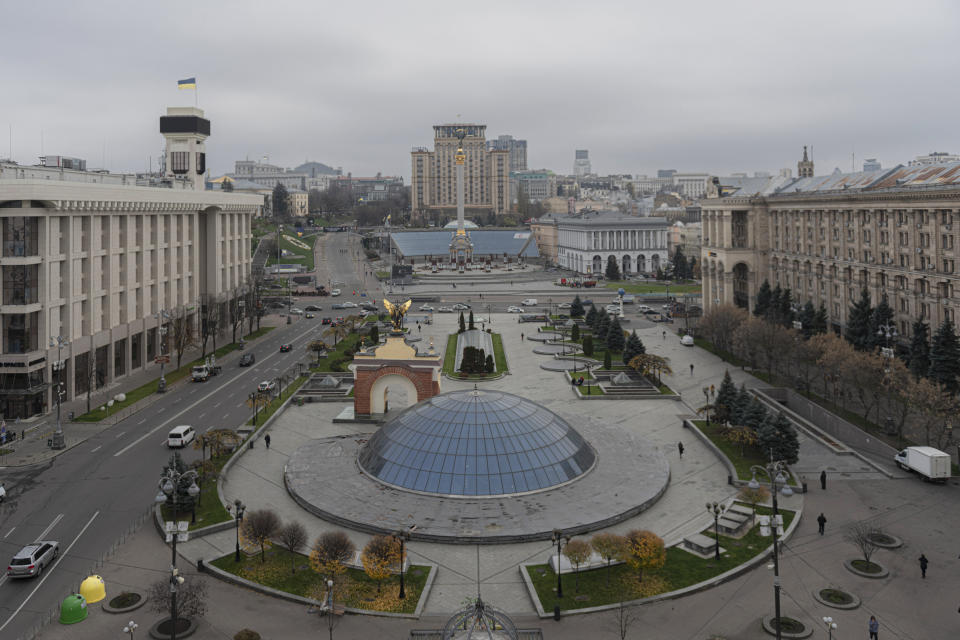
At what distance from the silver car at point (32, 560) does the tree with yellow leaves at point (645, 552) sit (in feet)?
72.8

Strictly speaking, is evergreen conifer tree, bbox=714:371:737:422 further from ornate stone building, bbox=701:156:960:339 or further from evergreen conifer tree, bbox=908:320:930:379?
ornate stone building, bbox=701:156:960:339

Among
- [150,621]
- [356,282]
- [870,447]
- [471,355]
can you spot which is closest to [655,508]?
[870,447]

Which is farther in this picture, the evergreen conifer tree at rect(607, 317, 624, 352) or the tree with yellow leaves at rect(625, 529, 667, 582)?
the evergreen conifer tree at rect(607, 317, 624, 352)

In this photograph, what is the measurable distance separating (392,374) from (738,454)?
22411 mm

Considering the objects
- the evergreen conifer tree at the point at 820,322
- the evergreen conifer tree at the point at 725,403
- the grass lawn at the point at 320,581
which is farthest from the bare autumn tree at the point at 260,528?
the evergreen conifer tree at the point at 820,322

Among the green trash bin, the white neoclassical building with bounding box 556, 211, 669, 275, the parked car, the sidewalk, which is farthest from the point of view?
the white neoclassical building with bounding box 556, 211, 669, 275

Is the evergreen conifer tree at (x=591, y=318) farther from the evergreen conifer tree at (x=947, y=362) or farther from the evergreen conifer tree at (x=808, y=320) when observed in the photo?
the evergreen conifer tree at (x=947, y=362)

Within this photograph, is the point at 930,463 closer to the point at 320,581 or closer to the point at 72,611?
the point at 320,581

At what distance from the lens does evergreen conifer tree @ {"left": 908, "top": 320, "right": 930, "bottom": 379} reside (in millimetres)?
53250

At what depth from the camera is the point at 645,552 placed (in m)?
25.2

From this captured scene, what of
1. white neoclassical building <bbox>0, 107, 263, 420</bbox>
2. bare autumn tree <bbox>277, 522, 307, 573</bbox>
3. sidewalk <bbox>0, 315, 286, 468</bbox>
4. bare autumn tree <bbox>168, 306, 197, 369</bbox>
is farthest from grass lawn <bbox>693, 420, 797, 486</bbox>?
bare autumn tree <bbox>168, 306, 197, 369</bbox>

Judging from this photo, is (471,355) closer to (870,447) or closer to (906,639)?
(870,447)

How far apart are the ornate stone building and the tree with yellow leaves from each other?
147ft

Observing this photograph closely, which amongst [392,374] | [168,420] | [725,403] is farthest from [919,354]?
[168,420]
